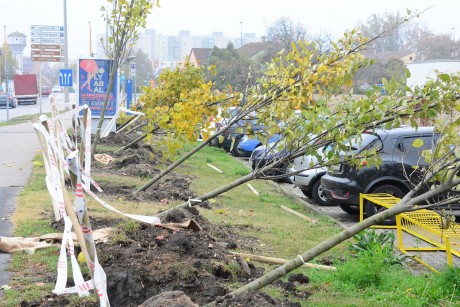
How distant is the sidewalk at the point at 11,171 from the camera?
9.51m

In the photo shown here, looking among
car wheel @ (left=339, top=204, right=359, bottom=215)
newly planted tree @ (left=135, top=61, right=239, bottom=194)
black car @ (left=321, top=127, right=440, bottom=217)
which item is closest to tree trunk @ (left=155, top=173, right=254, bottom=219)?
newly planted tree @ (left=135, top=61, right=239, bottom=194)

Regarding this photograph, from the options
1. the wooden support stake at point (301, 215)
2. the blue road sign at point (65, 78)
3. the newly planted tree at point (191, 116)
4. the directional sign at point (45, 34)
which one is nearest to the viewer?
the newly planted tree at point (191, 116)

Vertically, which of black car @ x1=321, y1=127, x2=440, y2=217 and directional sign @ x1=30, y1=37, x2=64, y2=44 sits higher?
directional sign @ x1=30, y1=37, x2=64, y2=44

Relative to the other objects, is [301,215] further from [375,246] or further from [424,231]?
[375,246]

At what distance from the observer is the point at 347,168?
46.1 ft

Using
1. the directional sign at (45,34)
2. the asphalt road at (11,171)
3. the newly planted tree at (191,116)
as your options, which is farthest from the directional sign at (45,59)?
the newly planted tree at (191,116)

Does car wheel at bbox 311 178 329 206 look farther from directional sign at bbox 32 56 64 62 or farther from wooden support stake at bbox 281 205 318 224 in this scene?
directional sign at bbox 32 56 64 62

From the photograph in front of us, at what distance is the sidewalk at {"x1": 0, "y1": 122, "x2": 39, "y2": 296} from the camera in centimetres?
951

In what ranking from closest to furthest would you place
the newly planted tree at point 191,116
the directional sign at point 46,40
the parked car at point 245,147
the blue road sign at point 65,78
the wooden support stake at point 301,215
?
1. the newly planted tree at point 191,116
2. the wooden support stake at point 301,215
3. the parked car at point 245,147
4. the blue road sign at point 65,78
5. the directional sign at point 46,40

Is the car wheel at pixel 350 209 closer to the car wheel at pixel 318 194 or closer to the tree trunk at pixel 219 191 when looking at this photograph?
the car wheel at pixel 318 194

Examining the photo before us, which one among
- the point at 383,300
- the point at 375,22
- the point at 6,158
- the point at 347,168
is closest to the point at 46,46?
the point at 375,22

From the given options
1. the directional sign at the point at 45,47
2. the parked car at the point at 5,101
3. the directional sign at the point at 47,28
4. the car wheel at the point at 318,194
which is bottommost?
the parked car at the point at 5,101

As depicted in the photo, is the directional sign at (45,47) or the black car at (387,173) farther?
the directional sign at (45,47)

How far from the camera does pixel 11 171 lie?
1652 cm
